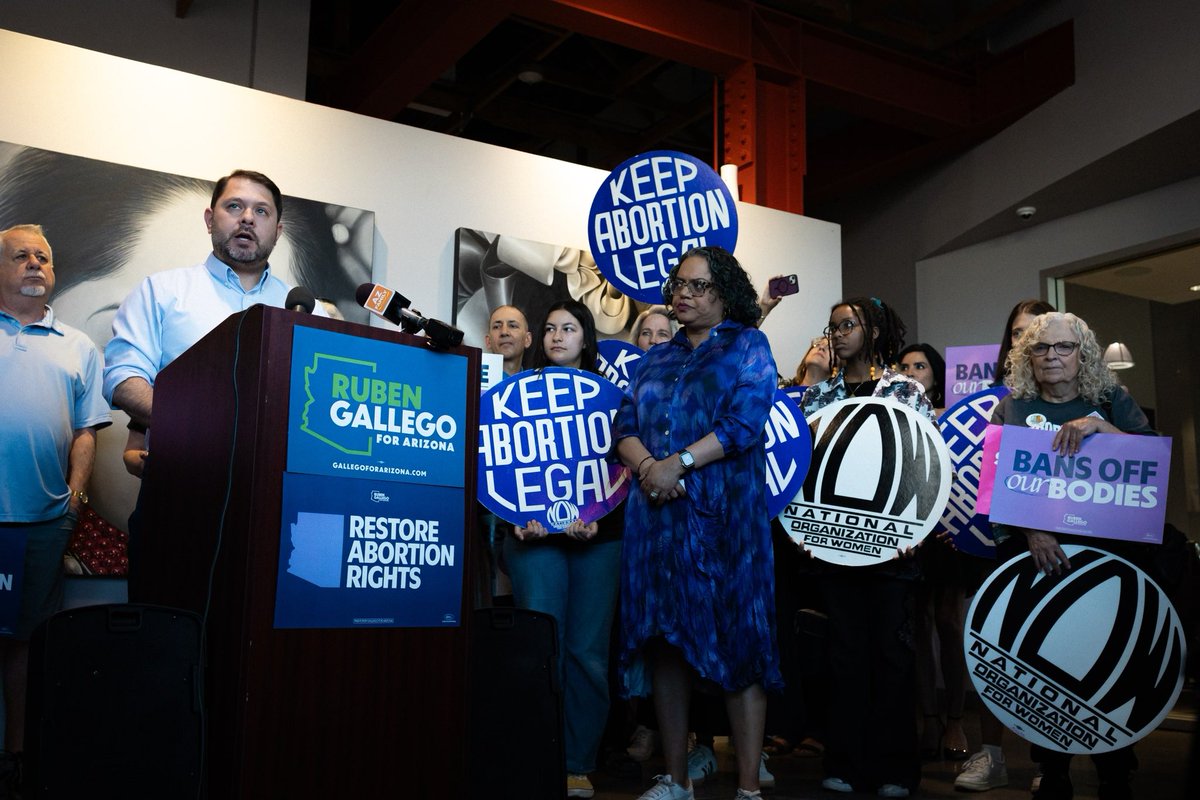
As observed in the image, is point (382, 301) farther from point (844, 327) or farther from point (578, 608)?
point (844, 327)

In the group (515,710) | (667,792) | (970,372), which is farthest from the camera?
(970,372)

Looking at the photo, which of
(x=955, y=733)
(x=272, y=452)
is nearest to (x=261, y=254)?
(x=272, y=452)

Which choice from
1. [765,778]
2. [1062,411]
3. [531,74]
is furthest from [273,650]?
[531,74]

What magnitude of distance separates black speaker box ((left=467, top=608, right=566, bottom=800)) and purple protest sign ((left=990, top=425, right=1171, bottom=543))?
1.56 m

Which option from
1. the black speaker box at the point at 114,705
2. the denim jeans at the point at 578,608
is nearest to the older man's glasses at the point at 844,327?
the denim jeans at the point at 578,608

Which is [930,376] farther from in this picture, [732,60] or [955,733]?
[732,60]

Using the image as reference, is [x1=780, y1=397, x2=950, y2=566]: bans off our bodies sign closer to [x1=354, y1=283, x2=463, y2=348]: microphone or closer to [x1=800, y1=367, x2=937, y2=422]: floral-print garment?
[x1=800, y1=367, x2=937, y2=422]: floral-print garment

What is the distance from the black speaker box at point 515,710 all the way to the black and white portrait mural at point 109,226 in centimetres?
249

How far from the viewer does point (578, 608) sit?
3330 mm

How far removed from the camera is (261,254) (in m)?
2.75

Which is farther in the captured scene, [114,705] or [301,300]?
[301,300]

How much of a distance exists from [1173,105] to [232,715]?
21.5 feet

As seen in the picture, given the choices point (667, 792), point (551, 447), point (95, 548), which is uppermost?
point (551, 447)

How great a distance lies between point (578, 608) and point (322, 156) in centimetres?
254
